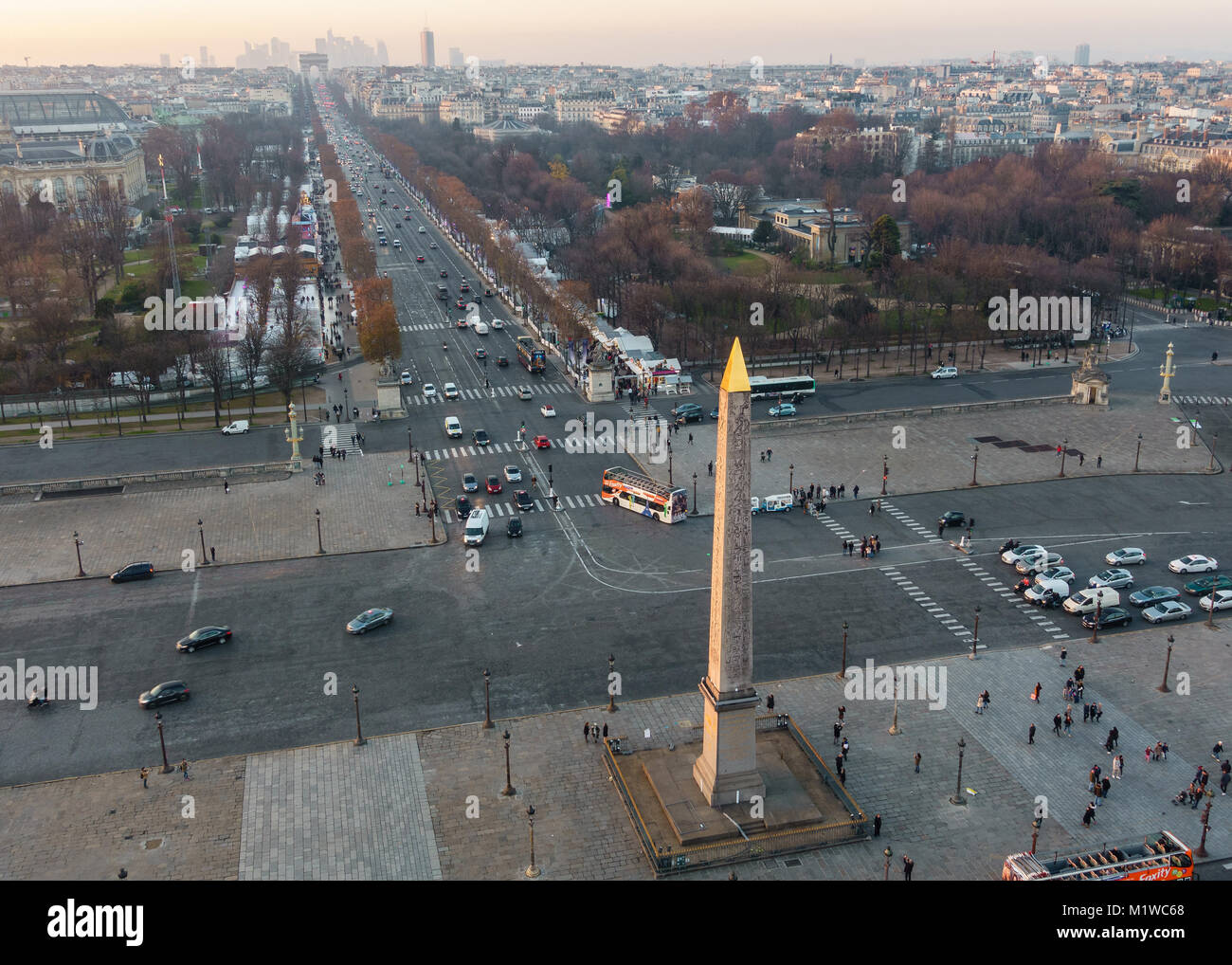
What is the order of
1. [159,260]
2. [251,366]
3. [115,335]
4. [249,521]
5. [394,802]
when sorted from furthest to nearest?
[159,260]
[115,335]
[251,366]
[249,521]
[394,802]

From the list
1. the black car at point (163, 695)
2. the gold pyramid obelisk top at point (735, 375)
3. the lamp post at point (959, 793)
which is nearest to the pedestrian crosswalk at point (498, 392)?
the black car at point (163, 695)

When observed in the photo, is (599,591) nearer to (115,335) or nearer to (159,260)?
(115,335)

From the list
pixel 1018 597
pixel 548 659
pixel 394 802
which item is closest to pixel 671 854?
pixel 394 802

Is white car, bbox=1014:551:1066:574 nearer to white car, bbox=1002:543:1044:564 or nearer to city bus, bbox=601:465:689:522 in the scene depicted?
white car, bbox=1002:543:1044:564

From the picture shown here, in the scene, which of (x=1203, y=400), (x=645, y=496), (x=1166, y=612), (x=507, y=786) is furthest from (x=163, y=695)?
(x=1203, y=400)

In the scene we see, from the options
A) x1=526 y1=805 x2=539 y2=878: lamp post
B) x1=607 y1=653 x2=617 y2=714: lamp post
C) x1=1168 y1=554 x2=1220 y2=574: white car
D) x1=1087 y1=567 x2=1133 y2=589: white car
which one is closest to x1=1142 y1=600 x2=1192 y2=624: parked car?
x1=1087 y1=567 x2=1133 y2=589: white car

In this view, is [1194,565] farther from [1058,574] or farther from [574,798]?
[574,798]

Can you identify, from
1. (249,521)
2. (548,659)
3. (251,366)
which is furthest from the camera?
(251,366)
